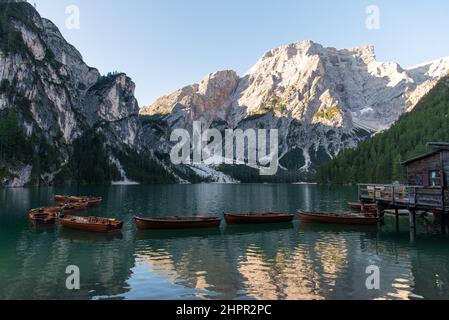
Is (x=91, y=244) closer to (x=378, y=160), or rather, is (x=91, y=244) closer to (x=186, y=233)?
(x=186, y=233)

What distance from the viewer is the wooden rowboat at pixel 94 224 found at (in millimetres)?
48125

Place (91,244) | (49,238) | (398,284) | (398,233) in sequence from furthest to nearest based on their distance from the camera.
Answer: (398,233) < (49,238) < (91,244) < (398,284)

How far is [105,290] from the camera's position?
24.8 meters

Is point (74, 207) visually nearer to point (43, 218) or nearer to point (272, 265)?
point (43, 218)

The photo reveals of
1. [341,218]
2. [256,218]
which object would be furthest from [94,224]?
[341,218]

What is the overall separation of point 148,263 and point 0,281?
36.2ft

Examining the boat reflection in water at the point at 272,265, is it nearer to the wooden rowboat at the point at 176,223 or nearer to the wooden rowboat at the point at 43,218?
the wooden rowboat at the point at 176,223

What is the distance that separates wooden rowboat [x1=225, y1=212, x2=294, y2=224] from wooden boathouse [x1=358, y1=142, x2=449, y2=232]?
47.0ft

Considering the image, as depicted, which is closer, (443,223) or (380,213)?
(443,223)

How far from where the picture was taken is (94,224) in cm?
4841

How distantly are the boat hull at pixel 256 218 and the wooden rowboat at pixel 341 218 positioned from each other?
3.23 metres

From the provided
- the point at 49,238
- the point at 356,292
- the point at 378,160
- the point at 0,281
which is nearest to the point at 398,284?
the point at 356,292

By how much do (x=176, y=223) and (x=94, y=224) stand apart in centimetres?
1090
